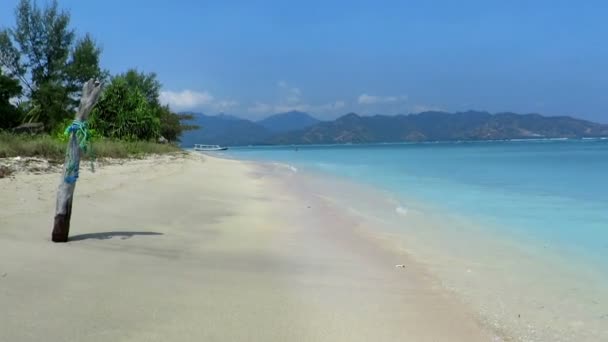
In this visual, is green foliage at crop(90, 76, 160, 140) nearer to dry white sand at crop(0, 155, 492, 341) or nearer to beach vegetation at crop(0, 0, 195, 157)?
beach vegetation at crop(0, 0, 195, 157)

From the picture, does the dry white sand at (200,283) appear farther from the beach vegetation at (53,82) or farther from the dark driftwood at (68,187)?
the beach vegetation at (53,82)

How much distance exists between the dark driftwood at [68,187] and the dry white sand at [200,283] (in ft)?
0.79

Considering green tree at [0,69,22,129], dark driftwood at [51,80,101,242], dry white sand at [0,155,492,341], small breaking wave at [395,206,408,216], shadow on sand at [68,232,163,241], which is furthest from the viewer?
green tree at [0,69,22,129]

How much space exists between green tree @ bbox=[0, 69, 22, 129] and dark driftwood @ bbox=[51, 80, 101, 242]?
3080 centimetres

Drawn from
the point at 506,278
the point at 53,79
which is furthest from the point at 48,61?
the point at 506,278

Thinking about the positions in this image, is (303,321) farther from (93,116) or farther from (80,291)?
(93,116)

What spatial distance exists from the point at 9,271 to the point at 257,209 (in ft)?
22.3

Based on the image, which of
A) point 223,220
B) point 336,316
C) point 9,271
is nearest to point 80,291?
point 9,271

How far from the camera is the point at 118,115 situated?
116 feet

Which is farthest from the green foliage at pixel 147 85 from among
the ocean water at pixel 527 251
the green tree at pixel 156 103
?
the ocean water at pixel 527 251

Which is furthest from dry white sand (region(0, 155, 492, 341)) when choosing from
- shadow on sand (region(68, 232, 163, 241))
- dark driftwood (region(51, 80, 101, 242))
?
dark driftwood (region(51, 80, 101, 242))

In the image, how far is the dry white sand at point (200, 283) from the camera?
3.53m

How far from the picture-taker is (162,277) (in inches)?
186

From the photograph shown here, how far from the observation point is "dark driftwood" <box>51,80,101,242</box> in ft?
18.2
